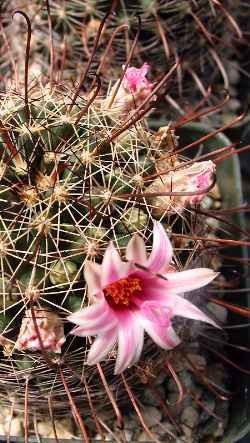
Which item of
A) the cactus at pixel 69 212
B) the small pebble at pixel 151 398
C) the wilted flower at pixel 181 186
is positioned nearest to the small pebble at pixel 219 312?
the small pebble at pixel 151 398

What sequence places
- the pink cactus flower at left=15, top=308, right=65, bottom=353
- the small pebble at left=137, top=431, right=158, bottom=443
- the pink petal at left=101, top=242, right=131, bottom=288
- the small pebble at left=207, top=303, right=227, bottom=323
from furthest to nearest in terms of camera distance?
1. the small pebble at left=207, top=303, right=227, bottom=323
2. the small pebble at left=137, top=431, right=158, bottom=443
3. the pink cactus flower at left=15, top=308, right=65, bottom=353
4. the pink petal at left=101, top=242, right=131, bottom=288

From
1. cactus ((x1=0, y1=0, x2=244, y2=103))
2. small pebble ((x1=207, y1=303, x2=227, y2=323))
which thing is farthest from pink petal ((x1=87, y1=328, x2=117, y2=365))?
cactus ((x1=0, y1=0, x2=244, y2=103))

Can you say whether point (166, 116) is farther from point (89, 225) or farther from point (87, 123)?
point (89, 225)

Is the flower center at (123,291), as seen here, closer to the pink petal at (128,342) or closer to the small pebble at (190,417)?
the pink petal at (128,342)

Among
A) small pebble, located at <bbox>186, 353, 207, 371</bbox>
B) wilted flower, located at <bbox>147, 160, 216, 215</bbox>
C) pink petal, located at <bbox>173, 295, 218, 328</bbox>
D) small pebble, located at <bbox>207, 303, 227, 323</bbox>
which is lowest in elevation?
small pebble, located at <bbox>186, 353, 207, 371</bbox>

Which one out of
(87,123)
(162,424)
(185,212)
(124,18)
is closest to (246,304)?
(162,424)

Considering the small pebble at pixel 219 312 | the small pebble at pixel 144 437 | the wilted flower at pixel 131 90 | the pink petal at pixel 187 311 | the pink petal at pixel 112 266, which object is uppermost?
the wilted flower at pixel 131 90

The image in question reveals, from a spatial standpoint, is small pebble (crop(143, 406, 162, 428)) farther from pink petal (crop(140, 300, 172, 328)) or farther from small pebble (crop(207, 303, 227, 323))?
pink petal (crop(140, 300, 172, 328))
